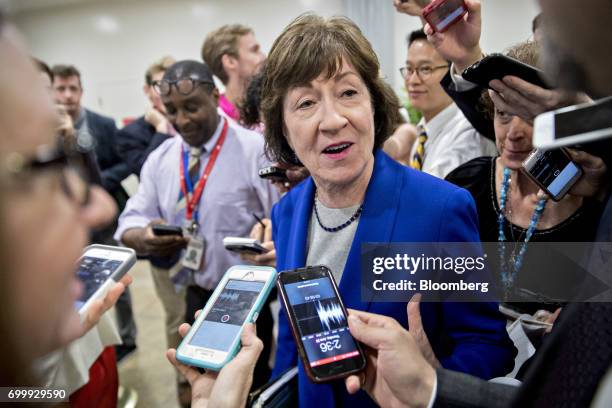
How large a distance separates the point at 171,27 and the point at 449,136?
6244 millimetres

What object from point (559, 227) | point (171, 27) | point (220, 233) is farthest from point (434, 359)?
point (171, 27)

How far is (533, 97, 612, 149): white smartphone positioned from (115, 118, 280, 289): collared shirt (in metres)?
1.63

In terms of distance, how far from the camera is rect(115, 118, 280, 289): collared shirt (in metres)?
2.07

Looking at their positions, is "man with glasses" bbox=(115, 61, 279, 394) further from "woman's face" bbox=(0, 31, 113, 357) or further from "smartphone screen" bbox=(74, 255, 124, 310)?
"woman's face" bbox=(0, 31, 113, 357)

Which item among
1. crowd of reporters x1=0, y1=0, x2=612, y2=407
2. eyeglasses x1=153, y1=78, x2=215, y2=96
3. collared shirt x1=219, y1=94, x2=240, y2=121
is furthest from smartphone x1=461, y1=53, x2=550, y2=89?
collared shirt x1=219, y1=94, x2=240, y2=121

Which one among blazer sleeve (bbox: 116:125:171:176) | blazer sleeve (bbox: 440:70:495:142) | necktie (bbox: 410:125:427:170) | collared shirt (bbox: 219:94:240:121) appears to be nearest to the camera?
blazer sleeve (bbox: 440:70:495:142)

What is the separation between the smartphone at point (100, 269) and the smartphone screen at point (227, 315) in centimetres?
26

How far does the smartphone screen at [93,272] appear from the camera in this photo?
3.51 ft

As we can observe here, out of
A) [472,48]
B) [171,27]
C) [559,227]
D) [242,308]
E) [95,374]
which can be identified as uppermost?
[171,27]

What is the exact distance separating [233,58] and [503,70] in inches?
93.6

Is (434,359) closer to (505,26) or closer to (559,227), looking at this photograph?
(559,227)

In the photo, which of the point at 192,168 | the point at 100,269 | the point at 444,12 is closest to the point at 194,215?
the point at 192,168

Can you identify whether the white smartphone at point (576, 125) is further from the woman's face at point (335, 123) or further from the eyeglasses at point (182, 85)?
the eyeglasses at point (182, 85)

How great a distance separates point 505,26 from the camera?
1.29m
